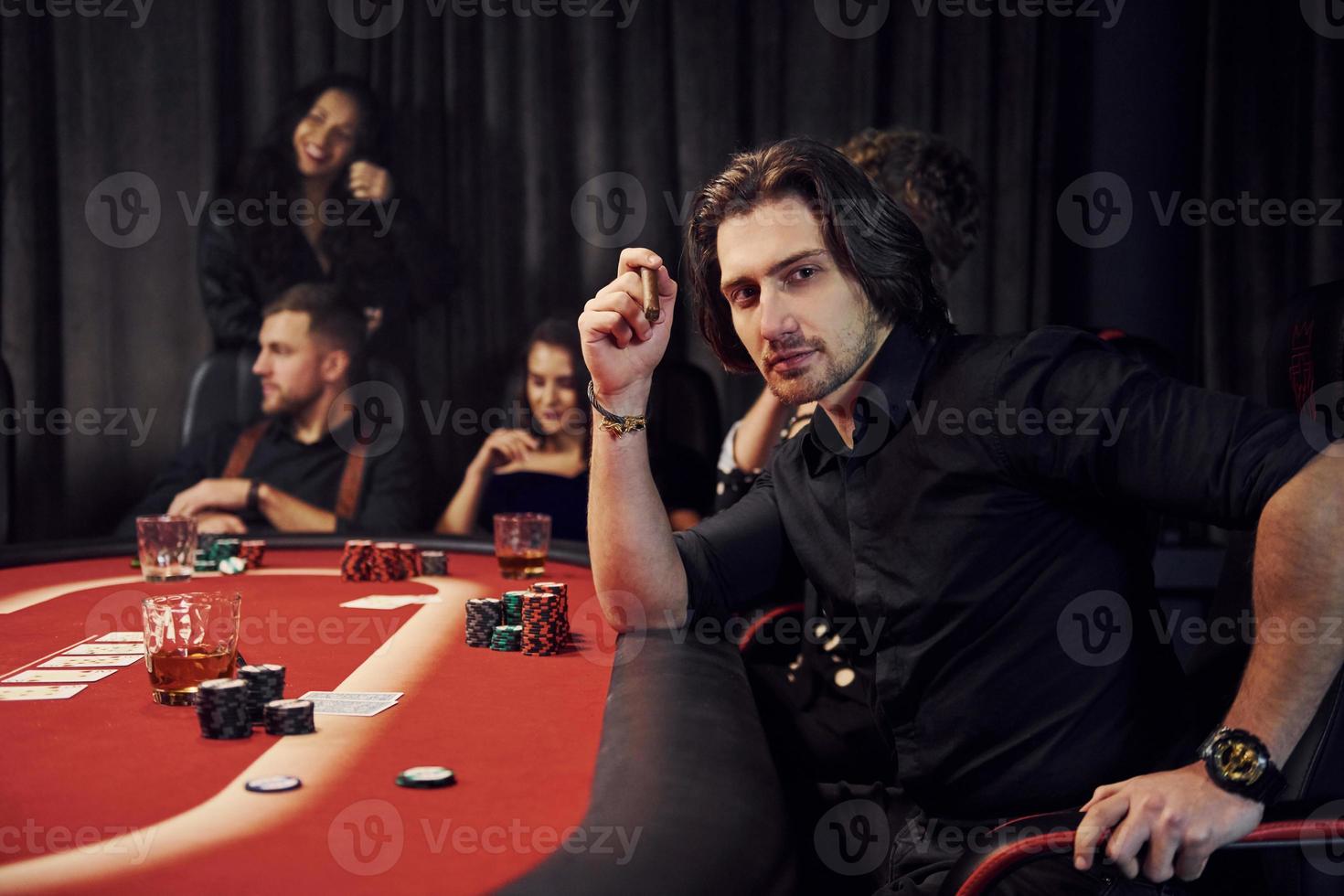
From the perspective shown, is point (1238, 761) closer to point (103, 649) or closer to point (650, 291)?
point (650, 291)

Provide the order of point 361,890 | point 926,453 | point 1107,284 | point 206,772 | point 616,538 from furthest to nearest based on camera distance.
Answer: point 1107,284
point 616,538
point 926,453
point 206,772
point 361,890

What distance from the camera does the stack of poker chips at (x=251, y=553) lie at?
2.47 metres

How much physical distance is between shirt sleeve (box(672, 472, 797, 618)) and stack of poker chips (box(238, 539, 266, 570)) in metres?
1.02

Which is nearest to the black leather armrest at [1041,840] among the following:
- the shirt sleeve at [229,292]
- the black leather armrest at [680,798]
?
the black leather armrest at [680,798]

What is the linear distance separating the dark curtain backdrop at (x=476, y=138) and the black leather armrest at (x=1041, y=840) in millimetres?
3251

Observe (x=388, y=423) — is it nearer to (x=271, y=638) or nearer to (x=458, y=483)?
(x=458, y=483)

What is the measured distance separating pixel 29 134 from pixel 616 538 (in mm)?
3975

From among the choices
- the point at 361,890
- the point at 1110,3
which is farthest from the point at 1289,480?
the point at 1110,3

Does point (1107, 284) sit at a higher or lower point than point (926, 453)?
higher

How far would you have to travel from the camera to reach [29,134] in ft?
15.4

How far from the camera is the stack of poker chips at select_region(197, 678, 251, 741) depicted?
121cm

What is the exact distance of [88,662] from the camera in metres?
1.56

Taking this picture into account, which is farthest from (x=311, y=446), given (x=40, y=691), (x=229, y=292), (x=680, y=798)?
(x=680, y=798)

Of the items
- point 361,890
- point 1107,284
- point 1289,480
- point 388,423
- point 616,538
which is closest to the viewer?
point 361,890
